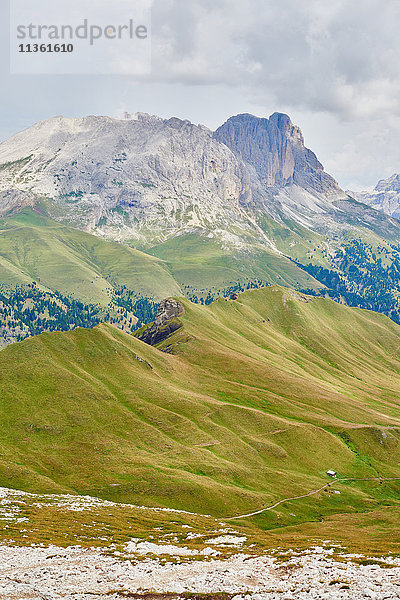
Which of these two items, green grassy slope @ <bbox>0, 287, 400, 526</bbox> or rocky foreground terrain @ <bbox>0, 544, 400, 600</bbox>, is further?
green grassy slope @ <bbox>0, 287, 400, 526</bbox>

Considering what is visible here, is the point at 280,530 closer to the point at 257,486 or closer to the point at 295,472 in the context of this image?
the point at 257,486

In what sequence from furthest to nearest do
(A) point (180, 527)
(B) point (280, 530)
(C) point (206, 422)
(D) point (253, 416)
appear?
1. (D) point (253, 416)
2. (C) point (206, 422)
3. (B) point (280, 530)
4. (A) point (180, 527)

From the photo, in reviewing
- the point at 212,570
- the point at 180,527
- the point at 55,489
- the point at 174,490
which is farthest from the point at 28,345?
the point at 212,570

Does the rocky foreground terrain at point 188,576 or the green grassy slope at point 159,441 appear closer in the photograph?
the rocky foreground terrain at point 188,576

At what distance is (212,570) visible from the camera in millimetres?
51906

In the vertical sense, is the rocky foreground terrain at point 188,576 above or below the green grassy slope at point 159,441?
above

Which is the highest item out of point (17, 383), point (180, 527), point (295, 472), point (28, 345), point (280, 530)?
point (28, 345)

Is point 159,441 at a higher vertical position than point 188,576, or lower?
lower

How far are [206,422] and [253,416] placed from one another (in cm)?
2394

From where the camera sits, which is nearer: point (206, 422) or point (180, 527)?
point (180, 527)

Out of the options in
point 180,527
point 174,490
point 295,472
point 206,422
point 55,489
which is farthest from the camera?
point 206,422

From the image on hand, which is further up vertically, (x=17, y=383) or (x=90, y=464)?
(x=17, y=383)

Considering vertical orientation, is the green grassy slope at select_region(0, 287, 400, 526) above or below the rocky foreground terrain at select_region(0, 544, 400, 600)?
below

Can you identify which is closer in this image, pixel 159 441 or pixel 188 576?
pixel 188 576
